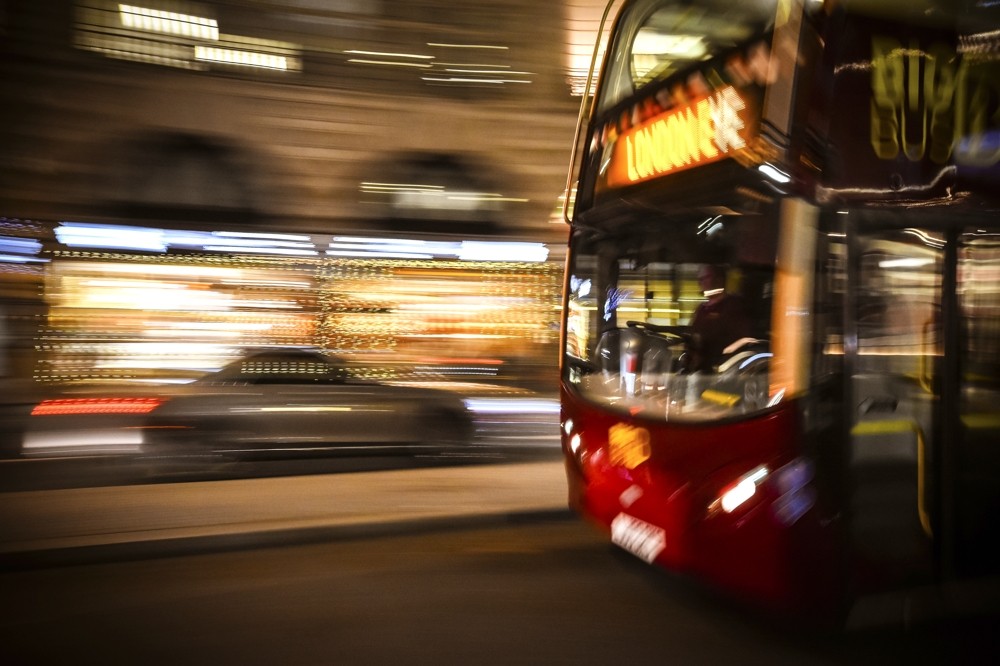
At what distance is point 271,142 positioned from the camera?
12.4 m

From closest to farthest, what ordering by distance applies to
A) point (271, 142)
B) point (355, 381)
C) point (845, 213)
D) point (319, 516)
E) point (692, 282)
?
1. point (845, 213)
2. point (692, 282)
3. point (319, 516)
4. point (355, 381)
5. point (271, 142)

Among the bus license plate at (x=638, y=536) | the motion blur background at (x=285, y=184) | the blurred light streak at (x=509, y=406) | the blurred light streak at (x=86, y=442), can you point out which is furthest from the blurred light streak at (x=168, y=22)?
the bus license plate at (x=638, y=536)

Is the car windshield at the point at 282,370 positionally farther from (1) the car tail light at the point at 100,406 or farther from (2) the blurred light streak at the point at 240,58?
(2) the blurred light streak at the point at 240,58

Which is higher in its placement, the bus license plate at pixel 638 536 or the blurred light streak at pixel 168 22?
the blurred light streak at pixel 168 22

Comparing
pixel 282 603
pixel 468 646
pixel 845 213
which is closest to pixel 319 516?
pixel 282 603

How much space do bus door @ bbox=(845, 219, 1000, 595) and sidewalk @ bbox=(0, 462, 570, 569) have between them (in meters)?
2.88

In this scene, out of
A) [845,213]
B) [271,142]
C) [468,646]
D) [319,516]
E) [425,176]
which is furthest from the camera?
[425,176]

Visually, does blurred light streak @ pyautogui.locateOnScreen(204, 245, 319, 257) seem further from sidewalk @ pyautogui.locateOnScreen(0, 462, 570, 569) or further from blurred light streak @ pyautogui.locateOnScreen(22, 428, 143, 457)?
sidewalk @ pyautogui.locateOnScreen(0, 462, 570, 569)

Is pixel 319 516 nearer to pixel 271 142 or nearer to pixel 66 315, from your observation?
pixel 66 315

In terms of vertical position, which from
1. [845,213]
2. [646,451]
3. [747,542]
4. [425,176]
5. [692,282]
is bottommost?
[747,542]

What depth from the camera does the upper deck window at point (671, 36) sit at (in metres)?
3.91

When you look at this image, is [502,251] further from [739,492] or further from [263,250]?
[739,492]

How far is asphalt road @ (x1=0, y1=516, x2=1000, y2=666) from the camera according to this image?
3744mm

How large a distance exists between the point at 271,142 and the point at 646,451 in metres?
10.0
